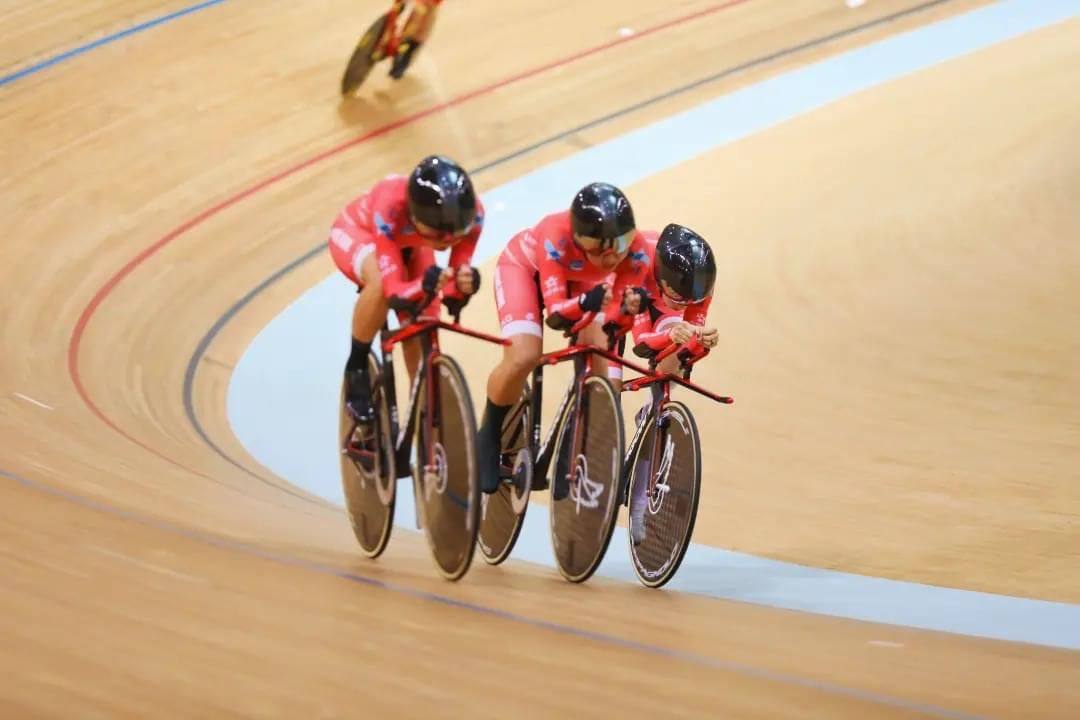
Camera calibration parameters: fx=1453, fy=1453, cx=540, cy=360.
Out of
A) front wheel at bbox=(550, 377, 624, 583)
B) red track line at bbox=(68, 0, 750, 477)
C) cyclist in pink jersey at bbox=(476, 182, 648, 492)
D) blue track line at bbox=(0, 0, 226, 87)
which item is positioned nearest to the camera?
cyclist in pink jersey at bbox=(476, 182, 648, 492)

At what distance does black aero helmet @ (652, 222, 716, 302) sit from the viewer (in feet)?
11.5

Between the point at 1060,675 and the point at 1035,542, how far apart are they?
1459mm

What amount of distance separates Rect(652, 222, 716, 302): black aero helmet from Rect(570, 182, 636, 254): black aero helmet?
19 centimetres

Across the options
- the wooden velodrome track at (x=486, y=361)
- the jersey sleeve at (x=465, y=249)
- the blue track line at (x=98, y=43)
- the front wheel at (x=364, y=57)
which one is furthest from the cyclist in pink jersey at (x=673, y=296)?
the blue track line at (x=98, y=43)

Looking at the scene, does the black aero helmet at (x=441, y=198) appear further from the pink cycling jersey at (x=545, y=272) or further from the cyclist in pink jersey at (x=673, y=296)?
the cyclist in pink jersey at (x=673, y=296)

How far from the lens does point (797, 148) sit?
24.9 feet

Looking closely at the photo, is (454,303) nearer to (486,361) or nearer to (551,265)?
(551,265)

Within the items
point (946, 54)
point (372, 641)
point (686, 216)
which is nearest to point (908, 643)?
point (372, 641)

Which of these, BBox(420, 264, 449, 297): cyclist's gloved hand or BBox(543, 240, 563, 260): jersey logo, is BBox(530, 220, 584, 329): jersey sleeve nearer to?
BBox(543, 240, 563, 260): jersey logo

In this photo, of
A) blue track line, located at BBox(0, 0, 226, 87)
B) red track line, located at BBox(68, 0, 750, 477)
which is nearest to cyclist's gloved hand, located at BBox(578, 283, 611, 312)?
red track line, located at BBox(68, 0, 750, 477)

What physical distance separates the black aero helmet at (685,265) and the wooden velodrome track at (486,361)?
75 cm

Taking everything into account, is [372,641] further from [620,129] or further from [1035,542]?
[620,129]

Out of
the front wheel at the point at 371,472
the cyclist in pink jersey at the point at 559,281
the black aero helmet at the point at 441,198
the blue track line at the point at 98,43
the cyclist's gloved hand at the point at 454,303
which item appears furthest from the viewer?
the blue track line at the point at 98,43

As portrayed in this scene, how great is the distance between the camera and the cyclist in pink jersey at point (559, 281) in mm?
3303
